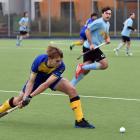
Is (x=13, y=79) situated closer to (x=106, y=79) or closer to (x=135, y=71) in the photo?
(x=106, y=79)

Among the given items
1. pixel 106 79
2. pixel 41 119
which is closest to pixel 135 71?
pixel 106 79

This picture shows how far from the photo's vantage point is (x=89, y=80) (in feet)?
48.0

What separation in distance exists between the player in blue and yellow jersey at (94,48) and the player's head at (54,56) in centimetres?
423

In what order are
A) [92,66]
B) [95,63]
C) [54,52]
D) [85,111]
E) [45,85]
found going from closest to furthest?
[54,52] < [45,85] < [85,111] < [92,66] < [95,63]

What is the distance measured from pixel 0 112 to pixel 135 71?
29.3ft

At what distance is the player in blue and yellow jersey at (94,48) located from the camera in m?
12.0

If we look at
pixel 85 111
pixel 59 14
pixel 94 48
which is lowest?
pixel 85 111

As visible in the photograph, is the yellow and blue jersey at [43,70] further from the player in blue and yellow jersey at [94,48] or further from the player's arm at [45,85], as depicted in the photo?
the player in blue and yellow jersey at [94,48]

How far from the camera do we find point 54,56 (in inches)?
301

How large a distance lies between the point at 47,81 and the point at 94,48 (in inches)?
171

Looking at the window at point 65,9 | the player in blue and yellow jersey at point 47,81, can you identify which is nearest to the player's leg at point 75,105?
the player in blue and yellow jersey at point 47,81

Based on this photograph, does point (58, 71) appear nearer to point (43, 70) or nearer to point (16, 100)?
point (43, 70)

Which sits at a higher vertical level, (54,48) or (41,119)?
(54,48)

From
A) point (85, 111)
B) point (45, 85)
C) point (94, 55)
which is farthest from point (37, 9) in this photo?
point (45, 85)
